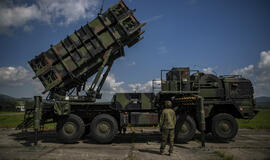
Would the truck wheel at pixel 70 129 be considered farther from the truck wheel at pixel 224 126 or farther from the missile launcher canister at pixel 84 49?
the truck wheel at pixel 224 126

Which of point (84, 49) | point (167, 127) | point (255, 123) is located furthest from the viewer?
point (255, 123)

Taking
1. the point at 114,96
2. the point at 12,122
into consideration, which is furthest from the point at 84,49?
the point at 12,122

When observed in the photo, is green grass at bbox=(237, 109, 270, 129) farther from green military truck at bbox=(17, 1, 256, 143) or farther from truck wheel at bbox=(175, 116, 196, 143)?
truck wheel at bbox=(175, 116, 196, 143)

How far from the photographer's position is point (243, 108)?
27.8 feet

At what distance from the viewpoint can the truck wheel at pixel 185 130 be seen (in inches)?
315

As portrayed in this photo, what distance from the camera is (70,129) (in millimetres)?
8172

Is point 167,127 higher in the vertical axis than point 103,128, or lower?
higher

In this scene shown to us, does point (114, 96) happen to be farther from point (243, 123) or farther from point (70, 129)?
point (243, 123)

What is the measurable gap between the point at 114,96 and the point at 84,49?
9.52 feet

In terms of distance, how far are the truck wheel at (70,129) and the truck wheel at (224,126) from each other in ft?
20.4

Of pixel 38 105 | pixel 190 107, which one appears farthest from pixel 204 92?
pixel 38 105

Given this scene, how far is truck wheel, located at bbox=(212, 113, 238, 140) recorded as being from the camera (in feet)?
26.8

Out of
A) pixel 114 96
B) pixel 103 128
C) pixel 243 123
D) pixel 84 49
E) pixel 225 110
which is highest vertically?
pixel 84 49

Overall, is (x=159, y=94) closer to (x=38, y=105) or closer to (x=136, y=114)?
(x=136, y=114)
